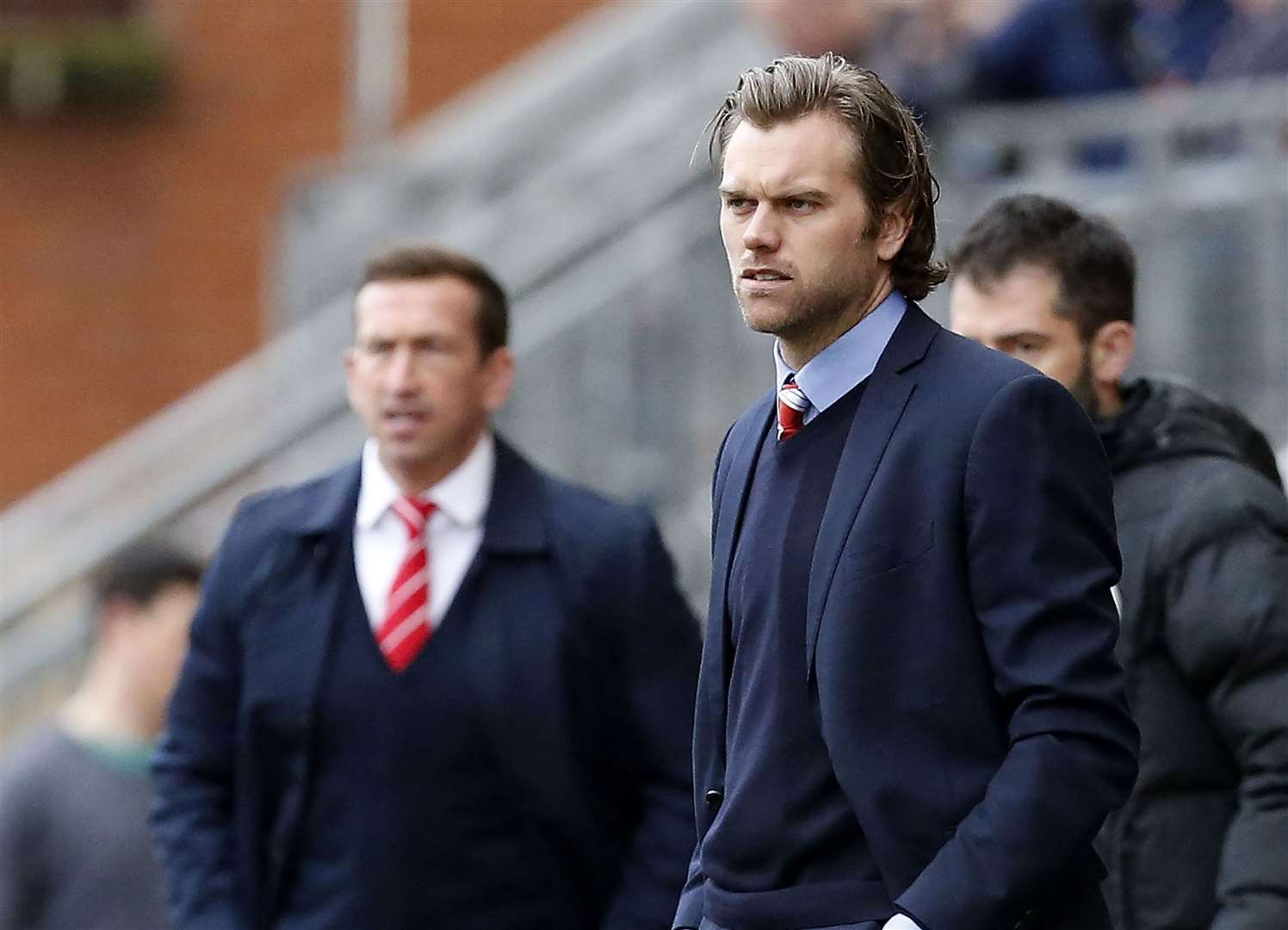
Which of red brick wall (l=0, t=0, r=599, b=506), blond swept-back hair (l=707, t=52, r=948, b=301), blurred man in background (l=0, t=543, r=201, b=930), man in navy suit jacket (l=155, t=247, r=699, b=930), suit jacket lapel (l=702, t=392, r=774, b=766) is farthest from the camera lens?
red brick wall (l=0, t=0, r=599, b=506)

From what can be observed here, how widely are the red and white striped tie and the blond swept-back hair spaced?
19 centimetres

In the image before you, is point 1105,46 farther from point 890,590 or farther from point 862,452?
point 890,590

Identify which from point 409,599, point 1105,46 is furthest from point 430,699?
point 1105,46

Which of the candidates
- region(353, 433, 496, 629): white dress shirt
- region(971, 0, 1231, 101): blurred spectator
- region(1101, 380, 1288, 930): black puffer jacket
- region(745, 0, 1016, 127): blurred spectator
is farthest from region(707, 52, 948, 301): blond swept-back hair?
region(971, 0, 1231, 101): blurred spectator

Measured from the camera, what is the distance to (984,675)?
3018mm

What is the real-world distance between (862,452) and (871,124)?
0.41 meters

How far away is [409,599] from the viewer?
462 centimetres

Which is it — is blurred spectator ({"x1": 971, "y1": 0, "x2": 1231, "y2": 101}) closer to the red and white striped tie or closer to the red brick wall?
the red and white striped tie

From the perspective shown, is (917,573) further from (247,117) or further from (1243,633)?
(247,117)

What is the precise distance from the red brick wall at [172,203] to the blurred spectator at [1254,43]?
308 inches

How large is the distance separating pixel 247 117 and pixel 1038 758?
13.0m

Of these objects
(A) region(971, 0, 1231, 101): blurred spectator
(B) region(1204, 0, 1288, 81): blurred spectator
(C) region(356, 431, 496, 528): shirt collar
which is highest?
(A) region(971, 0, 1231, 101): blurred spectator

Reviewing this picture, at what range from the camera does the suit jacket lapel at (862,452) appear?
307 cm

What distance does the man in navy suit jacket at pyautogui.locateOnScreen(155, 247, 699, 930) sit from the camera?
445 cm
